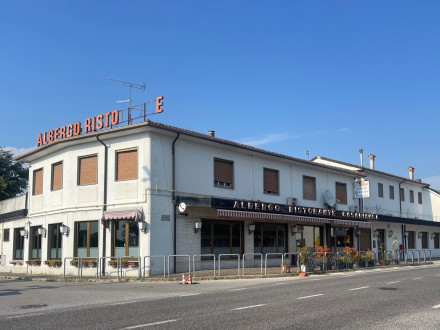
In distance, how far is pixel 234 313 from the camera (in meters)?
9.75

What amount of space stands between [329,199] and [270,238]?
6.20m

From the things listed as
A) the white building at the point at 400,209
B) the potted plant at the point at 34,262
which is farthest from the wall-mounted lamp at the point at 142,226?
the white building at the point at 400,209

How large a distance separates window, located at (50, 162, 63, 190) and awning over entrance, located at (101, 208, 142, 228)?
4250 mm

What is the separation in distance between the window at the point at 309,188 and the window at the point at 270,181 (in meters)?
2.95

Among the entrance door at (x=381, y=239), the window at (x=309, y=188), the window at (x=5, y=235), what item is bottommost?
the entrance door at (x=381, y=239)

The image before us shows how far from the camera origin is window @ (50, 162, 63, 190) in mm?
25016

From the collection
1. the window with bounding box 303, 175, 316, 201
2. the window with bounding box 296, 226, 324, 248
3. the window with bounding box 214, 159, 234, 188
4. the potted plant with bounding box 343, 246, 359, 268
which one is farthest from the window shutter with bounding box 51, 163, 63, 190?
the potted plant with bounding box 343, 246, 359, 268

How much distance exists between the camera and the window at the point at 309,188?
1186 inches

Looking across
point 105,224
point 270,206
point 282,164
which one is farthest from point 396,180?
point 105,224

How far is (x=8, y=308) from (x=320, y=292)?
27.1 ft

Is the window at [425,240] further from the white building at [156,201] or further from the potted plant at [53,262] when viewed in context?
the potted plant at [53,262]

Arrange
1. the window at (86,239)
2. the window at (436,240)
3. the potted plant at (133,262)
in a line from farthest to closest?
the window at (436,240) → the window at (86,239) → the potted plant at (133,262)

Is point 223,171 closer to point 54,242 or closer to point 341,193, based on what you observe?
point 54,242

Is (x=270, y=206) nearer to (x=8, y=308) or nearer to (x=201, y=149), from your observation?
(x=201, y=149)
